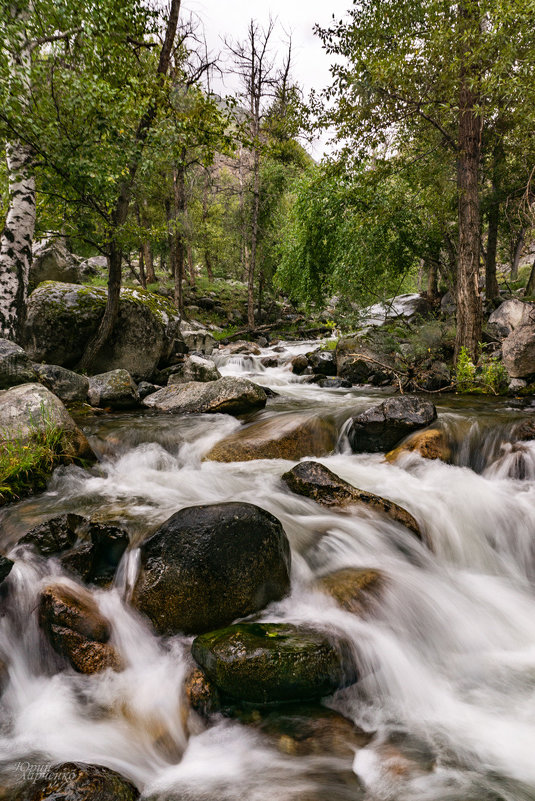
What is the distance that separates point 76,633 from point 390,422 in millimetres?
4971

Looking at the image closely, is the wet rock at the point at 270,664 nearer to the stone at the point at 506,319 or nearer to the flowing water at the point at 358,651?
the flowing water at the point at 358,651

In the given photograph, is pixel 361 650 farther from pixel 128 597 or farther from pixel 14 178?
pixel 14 178

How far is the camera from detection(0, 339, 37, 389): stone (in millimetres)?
6383

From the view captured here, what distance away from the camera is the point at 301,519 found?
460 cm

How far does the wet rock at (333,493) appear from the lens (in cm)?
454

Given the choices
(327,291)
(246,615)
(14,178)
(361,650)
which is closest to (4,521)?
(246,615)

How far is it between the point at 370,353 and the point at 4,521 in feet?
33.1

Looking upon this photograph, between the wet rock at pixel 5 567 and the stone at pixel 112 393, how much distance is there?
18.2 feet

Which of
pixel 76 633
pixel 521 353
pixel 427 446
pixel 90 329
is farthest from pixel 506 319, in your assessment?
pixel 76 633

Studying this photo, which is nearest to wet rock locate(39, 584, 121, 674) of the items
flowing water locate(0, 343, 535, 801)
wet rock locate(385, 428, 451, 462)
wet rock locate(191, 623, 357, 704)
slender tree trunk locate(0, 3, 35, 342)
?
flowing water locate(0, 343, 535, 801)

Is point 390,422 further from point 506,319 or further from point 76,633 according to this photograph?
point 506,319

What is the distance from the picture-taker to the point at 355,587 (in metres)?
3.48

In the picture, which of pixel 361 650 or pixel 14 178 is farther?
pixel 14 178

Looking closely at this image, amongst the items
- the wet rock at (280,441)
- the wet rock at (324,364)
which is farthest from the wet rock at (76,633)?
the wet rock at (324,364)
